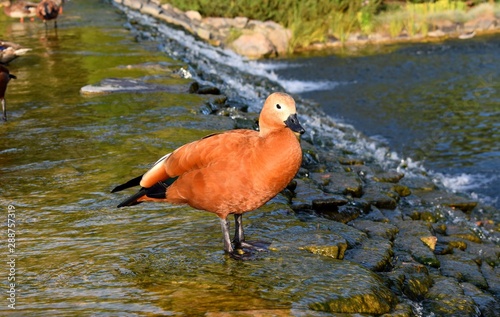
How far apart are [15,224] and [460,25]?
2319cm

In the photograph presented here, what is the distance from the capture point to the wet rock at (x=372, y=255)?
17.9 ft

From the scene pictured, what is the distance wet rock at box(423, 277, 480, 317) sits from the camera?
5.03 m

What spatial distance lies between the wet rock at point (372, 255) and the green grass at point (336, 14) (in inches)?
775

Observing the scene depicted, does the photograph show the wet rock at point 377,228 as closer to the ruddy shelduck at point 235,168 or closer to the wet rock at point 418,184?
the ruddy shelduck at point 235,168

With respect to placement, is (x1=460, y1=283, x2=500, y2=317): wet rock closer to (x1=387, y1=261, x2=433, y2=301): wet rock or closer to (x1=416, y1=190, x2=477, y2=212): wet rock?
(x1=387, y1=261, x2=433, y2=301): wet rock

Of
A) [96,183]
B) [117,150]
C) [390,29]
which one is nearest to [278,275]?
[96,183]

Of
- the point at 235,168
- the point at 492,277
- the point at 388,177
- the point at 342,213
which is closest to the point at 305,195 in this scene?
the point at 342,213

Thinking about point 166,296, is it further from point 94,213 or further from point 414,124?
point 414,124

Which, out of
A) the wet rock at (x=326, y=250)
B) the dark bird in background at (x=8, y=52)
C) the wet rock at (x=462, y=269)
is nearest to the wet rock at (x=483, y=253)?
the wet rock at (x=462, y=269)

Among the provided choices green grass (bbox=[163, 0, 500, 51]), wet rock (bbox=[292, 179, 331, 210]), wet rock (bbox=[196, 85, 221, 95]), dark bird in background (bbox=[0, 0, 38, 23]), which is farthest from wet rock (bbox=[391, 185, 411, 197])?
green grass (bbox=[163, 0, 500, 51])

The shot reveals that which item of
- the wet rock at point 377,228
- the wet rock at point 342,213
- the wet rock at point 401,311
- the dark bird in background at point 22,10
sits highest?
the dark bird in background at point 22,10

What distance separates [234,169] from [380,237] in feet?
7.69

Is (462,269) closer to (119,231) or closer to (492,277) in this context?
(492,277)

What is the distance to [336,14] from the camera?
26.1m
